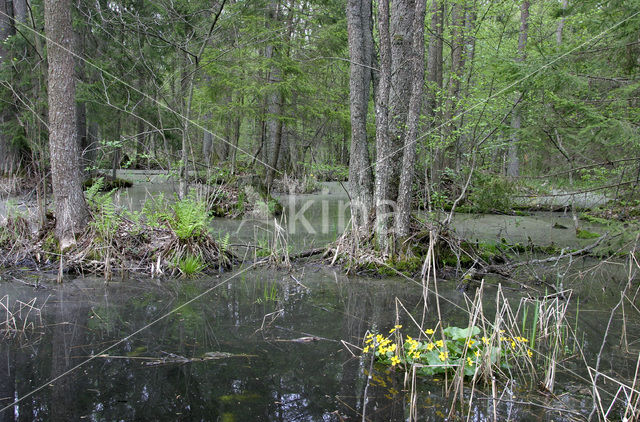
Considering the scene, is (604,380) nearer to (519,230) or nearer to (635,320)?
(635,320)

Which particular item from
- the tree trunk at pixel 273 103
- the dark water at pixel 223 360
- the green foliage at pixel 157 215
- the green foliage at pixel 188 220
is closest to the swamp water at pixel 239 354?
the dark water at pixel 223 360

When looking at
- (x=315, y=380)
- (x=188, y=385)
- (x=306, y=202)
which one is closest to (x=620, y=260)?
(x=315, y=380)

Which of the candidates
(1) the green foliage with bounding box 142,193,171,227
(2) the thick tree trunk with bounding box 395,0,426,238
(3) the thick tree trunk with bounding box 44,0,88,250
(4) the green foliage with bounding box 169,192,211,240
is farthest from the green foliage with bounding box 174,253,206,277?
(2) the thick tree trunk with bounding box 395,0,426,238

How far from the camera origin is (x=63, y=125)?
5.94 meters

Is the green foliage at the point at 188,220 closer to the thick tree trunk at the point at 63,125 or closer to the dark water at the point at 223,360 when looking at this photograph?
the dark water at the point at 223,360

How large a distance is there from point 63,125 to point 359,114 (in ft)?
13.8

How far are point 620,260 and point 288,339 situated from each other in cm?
569

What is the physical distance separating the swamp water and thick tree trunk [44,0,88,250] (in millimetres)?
997

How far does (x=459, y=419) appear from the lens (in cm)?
265

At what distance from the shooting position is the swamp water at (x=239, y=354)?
109 inches

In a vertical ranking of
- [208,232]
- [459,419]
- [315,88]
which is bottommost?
[459,419]

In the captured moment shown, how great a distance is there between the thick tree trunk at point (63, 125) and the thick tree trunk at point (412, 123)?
4.42 metres

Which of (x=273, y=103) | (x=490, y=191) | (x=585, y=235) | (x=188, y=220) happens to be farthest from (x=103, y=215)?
(x=585, y=235)

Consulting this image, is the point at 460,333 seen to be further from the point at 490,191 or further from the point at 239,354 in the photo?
the point at 490,191
